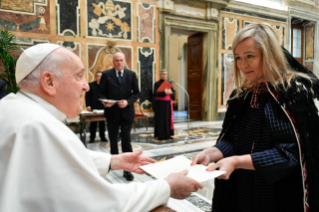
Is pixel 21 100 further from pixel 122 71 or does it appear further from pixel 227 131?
pixel 122 71

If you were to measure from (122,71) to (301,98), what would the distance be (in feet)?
10.7

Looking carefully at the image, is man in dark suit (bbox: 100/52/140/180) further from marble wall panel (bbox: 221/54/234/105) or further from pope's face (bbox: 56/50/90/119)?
marble wall panel (bbox: 221/54/234/105)

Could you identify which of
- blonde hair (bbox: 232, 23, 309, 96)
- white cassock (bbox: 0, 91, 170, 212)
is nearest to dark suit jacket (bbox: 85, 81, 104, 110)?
blonde hair (bbox: 232, 23, 309, 96)

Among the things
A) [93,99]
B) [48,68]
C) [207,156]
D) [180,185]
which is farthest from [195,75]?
[48,68]

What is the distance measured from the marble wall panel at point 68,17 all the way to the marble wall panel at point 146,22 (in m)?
1.99

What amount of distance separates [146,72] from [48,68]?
25.1ft

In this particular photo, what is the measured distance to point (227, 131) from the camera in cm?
180

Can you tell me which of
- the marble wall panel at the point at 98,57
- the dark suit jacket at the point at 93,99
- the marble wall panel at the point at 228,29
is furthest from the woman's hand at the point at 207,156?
the marble wall panel at the point at 228,29

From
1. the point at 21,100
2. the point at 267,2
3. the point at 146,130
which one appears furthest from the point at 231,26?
the point at 21,100

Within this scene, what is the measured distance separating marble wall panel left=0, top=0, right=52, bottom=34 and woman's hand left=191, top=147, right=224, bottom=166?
22.7 ft

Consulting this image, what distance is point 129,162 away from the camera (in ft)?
5.16

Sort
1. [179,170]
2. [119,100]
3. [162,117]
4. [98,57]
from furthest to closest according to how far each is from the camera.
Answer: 1. [98,57]
2. [162,117]
3. [119,100]
4. [179,170]

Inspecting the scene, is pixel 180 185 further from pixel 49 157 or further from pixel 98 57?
pixel 98 57

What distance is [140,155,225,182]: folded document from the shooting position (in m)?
1.30
